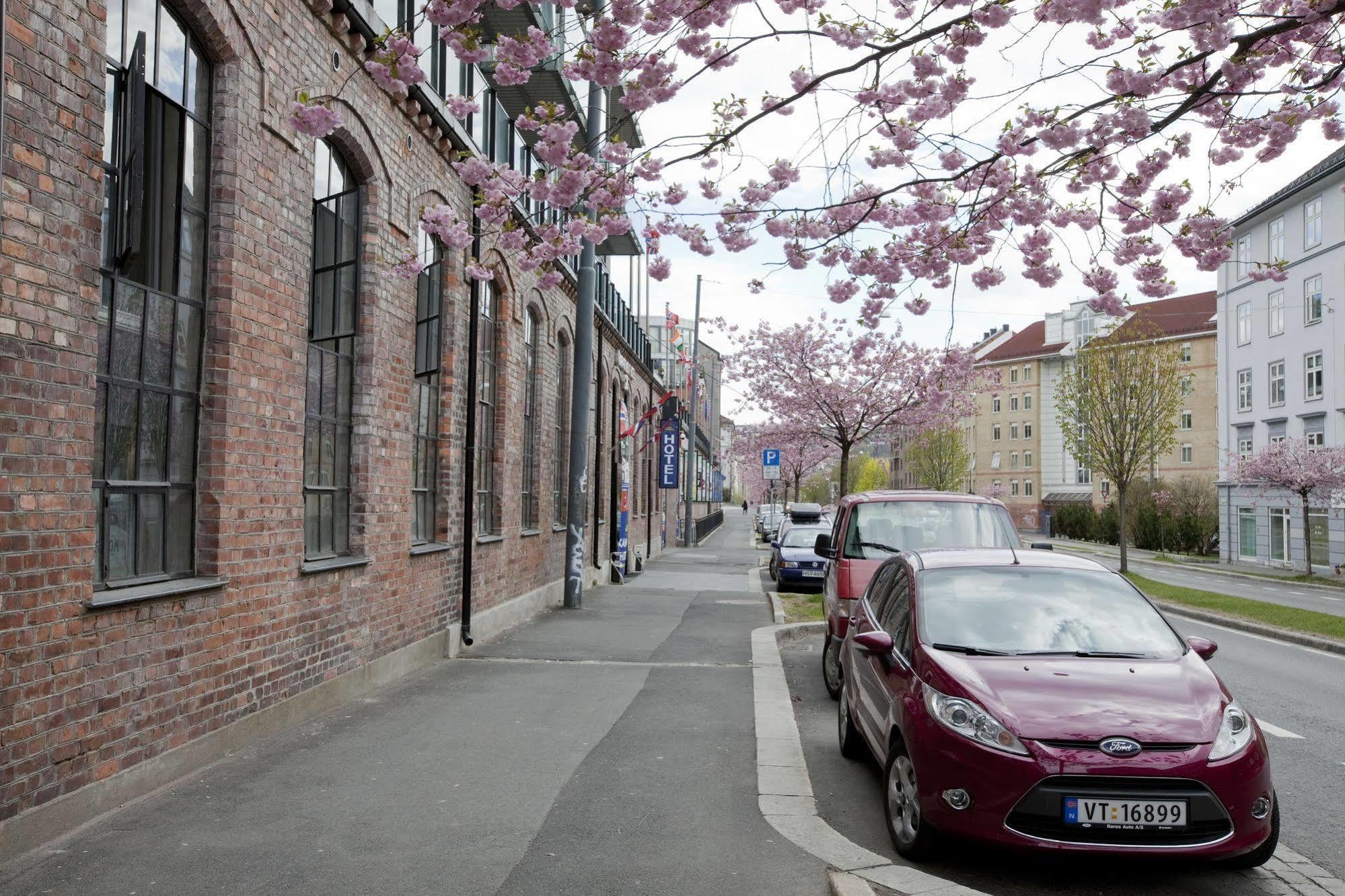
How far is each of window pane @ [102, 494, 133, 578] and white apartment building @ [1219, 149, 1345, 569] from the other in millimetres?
36370

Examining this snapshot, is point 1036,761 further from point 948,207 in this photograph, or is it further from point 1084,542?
point 1084,542

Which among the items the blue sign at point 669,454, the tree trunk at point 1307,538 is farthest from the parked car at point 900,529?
the tree trunk at point 1307,538

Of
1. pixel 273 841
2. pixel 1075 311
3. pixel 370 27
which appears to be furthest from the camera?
pixel 1075 311

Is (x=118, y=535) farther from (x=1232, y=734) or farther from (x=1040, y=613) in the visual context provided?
(x=1232, y=734)

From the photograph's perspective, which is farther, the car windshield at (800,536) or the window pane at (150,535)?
the car windshield at (800,536)

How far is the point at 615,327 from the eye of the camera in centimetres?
2555

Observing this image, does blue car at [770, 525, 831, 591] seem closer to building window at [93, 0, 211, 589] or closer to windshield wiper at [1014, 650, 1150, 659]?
windshield wiper at [1014, 650, 1150, 659]

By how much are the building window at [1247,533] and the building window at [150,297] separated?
142 ft

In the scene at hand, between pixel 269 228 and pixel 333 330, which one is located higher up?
pixel 269 228

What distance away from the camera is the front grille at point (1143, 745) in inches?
177

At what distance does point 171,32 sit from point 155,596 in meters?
3.34

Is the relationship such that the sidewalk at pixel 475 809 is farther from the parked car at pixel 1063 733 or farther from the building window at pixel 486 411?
the building window at pixel 486 411

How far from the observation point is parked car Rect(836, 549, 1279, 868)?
4.43m

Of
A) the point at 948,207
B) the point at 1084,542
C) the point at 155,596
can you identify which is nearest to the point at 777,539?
the point at 948,207
